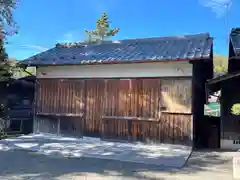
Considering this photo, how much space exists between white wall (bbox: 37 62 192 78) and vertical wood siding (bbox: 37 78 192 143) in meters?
0.21

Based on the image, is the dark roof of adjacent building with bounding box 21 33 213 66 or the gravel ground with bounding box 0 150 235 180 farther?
the dark roof of adjacent building with bounding box 21 33 213 66

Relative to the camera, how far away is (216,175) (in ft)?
19.7

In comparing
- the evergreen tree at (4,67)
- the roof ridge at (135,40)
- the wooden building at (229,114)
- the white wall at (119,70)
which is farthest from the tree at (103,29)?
the wooden building at (229,114)

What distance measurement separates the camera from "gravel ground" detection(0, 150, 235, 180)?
5752mm

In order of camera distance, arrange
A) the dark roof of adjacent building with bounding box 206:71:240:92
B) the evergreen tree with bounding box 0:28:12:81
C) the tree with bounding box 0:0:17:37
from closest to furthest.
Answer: the dark roof of adjacent building with bounding box 206:71:240:92 → the tree with bounding box 0:0:17:37 → the evergreen tree with bounding box 0:28:12:81

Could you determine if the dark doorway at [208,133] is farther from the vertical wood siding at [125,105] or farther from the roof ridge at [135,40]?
the roof ridge at [135,40]

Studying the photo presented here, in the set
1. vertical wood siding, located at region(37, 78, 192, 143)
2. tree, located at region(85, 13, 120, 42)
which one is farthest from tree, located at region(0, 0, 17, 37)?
tree, located at region(85, 13, 120, 42)

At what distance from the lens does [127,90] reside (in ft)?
32.1

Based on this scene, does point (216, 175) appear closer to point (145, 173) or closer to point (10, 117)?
point (145, 173)

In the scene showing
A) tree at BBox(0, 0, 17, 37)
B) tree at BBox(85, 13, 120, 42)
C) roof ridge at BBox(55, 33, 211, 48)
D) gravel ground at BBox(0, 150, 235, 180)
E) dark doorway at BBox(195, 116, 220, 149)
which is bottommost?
gravel ground at BBox(0, 150, 235, 180)

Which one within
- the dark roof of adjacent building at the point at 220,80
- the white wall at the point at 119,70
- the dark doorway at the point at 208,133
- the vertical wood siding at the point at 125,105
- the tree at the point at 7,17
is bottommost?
the dark doorway at the point at 208,133

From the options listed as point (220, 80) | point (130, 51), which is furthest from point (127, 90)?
point (220, 80)

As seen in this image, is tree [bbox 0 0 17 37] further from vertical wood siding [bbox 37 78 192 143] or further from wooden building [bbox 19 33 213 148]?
vertical wood siding [bbox 37 78 192 143]

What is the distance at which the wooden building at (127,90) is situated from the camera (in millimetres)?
9062
